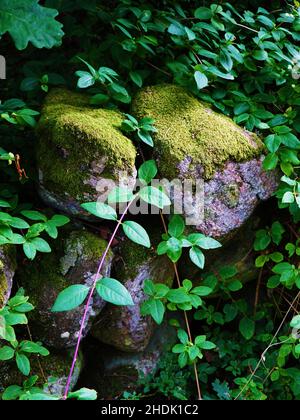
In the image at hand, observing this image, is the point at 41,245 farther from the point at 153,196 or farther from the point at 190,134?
the point at 190,134

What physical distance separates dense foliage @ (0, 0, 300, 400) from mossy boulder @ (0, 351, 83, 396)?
409 mm

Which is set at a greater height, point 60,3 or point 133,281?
point 60,3

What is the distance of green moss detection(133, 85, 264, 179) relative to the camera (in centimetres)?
191

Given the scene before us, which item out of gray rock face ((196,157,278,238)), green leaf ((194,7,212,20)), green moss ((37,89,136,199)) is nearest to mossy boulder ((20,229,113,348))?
green moss ((37,89,136,199))

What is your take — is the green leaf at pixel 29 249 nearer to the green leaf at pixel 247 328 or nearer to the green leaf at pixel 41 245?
the green leaf at pixel 41 245

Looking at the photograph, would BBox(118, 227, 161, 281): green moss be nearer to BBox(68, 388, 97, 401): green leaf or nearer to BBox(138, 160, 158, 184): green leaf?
BBox(138, 160, 158, 184): green leaf

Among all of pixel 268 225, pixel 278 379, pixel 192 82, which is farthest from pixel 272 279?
pixel 192 82

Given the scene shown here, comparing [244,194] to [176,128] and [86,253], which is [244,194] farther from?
[86,253]

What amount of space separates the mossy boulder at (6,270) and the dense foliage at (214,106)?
9 centimetres

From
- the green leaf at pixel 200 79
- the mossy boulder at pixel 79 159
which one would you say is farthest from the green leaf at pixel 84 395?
the green leaf at pixel 200 79

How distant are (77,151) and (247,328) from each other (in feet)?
3.94
